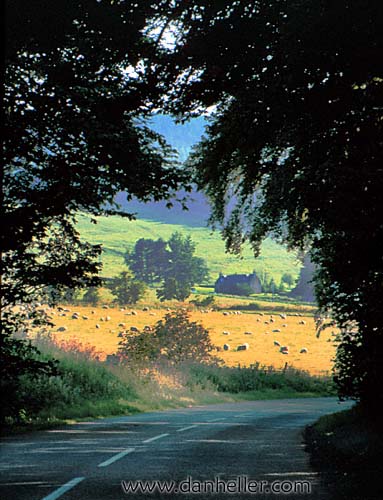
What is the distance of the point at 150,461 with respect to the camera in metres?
11.9

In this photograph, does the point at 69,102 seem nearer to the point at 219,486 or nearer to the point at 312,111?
the point at 312,111

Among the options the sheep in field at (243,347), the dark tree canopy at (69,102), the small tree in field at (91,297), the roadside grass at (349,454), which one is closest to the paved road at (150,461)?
the roadside grass at (349,454)

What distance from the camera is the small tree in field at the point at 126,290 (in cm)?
8462

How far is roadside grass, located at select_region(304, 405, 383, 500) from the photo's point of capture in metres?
9.19

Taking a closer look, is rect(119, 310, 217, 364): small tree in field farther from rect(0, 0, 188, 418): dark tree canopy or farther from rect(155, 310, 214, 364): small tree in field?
rect(0, 0, 188, 418): dark tree canopy

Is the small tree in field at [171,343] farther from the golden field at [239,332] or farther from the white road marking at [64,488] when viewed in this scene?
the white road marking at [64,488]

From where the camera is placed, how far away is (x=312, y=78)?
44.6 feet

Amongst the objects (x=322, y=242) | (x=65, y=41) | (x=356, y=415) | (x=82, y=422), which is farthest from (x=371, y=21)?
(x=82, y=422)

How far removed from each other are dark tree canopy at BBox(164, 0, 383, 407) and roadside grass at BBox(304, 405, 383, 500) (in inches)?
36.4

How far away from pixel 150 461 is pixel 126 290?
7371 centimetres

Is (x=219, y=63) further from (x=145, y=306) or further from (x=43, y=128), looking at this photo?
(x=145, y=306)

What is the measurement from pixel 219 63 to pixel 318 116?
235 cm

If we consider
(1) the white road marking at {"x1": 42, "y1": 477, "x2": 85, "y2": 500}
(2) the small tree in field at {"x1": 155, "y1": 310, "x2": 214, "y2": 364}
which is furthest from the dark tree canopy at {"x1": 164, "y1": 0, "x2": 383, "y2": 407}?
(2) the small tree in field at {"x1": 155, "y1": 310, "x2": 214, "y2": 364}

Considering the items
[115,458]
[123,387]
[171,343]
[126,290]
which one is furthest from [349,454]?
[126,290]
